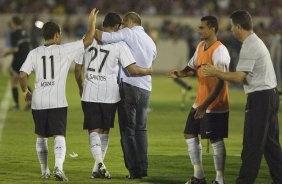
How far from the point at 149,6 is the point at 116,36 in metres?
35.3

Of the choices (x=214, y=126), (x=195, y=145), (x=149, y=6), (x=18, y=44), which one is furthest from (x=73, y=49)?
(x=149, y=6)

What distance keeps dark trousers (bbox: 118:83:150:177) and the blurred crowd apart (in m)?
33.8

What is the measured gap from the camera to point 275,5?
156 feet

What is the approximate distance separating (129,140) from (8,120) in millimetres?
9153

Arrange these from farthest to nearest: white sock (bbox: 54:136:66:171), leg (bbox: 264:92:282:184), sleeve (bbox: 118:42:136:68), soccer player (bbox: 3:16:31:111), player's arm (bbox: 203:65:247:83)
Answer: soccer player (bbox: 3:16:31:111), sleeve (bbox: 118:42:136:68), white sock (bbox: 54:136:66:171), leg (bbox: 264:92:282:184), player's arm (bbox: 203:65:247:83)

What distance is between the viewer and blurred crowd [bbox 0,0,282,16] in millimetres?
47125

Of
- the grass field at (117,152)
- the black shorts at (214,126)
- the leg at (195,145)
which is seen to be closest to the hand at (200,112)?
the black shorts at (214,126)

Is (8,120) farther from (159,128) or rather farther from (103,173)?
(103,173)

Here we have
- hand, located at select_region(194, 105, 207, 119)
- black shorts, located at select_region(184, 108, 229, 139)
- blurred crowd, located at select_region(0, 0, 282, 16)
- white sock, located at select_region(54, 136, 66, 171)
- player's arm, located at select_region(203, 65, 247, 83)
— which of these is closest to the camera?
player's arm, located at select_region(203, 65, 247, 83)

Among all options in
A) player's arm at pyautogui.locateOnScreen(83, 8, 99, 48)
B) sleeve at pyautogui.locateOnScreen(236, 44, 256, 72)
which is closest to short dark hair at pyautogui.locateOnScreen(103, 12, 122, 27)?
player's arm at pyautogui.locateOnScreen(83, 8, 99, 48)

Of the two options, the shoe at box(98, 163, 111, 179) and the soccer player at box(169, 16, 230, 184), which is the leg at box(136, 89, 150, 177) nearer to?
the shoe at box(98, 163, 111, 179)

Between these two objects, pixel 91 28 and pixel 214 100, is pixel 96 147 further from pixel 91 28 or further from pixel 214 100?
pixel 214 100

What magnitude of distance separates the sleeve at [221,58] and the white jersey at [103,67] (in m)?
1.33

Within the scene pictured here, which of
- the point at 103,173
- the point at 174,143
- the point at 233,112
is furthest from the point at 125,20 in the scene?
the point at 233,112
